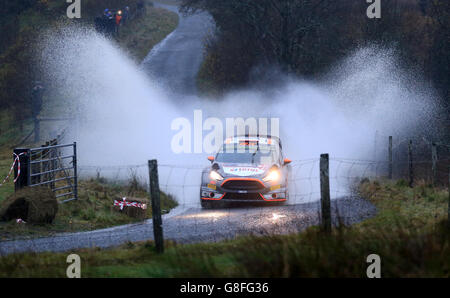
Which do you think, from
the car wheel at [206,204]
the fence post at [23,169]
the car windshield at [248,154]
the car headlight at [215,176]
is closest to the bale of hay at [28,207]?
the fence post at [23,169]

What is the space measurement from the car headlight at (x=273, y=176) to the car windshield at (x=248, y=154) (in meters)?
0.45

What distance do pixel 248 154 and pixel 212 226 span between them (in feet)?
14.2

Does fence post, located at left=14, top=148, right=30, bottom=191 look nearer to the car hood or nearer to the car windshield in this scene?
the car hood

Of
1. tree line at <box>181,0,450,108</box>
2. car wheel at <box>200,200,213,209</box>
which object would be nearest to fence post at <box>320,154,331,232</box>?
Result: car wheel at <box>200,200,213,209</box>

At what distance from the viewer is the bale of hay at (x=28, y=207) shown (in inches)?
496

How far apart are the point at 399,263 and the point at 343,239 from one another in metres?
0.95

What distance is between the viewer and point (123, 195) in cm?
1627

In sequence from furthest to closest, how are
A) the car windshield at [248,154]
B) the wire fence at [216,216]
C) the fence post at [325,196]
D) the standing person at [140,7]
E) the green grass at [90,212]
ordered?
the standing person at [140,7], the car windshield at [248,154], the green grass at [90,212], the wire fence at [216,216], the fence post at [325,196]

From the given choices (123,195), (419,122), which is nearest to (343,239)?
(123,195)

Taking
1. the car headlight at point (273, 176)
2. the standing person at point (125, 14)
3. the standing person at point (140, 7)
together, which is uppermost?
the standing person at point (140, 7)

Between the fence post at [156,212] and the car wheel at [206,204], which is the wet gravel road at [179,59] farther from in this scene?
the fence post at [156,212]

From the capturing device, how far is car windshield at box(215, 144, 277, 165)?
15969mm

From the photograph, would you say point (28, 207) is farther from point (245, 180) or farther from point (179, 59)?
point (179, 59)

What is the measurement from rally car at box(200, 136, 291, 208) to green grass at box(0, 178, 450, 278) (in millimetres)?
5171
